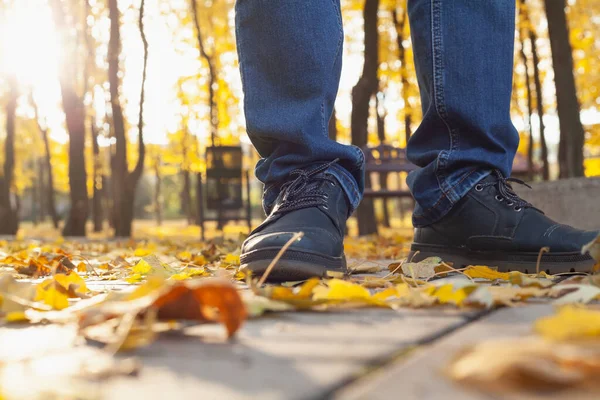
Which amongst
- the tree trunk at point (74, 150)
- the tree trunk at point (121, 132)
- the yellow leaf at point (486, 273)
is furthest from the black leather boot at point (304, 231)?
the tree trunk at point (74, 150)

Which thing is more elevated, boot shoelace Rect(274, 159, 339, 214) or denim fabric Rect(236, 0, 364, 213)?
denim fabric Rect(236, 0, 364, 213)

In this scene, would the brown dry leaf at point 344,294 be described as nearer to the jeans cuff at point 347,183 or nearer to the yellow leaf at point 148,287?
the yellow leaf at point 148,287

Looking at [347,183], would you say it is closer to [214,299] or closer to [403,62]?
[214,299]

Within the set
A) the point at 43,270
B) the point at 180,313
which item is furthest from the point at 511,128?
the point at 43,270

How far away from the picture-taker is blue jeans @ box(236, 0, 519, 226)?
6.49ft

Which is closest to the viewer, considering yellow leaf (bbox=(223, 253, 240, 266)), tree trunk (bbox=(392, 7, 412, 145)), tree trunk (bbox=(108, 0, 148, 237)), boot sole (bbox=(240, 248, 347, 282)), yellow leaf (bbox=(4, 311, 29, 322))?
yellow leaf (bbox=(4, 311, 29, 322))

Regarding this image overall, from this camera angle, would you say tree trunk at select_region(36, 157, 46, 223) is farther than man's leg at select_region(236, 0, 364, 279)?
Yes

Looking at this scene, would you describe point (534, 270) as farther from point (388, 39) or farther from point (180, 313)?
point (388, 39)

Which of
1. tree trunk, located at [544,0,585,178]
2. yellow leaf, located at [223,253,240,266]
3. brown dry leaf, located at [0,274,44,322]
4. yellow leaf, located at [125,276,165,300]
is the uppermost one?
tree trunk, located at [544,0,585,178]

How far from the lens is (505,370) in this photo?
61 cm

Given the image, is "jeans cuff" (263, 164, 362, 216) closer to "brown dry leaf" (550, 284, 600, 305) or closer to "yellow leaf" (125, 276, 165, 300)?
"brown dry leaf" (550, 284, 600, 305)

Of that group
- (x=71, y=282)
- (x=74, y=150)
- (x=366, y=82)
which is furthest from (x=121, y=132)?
(x=71, y=282)

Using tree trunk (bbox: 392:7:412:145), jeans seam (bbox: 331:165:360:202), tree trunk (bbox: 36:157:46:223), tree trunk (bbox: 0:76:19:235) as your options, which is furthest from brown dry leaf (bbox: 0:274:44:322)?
tree trunk (bbox: 36:157:46:223)

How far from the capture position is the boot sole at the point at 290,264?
5.34ft
